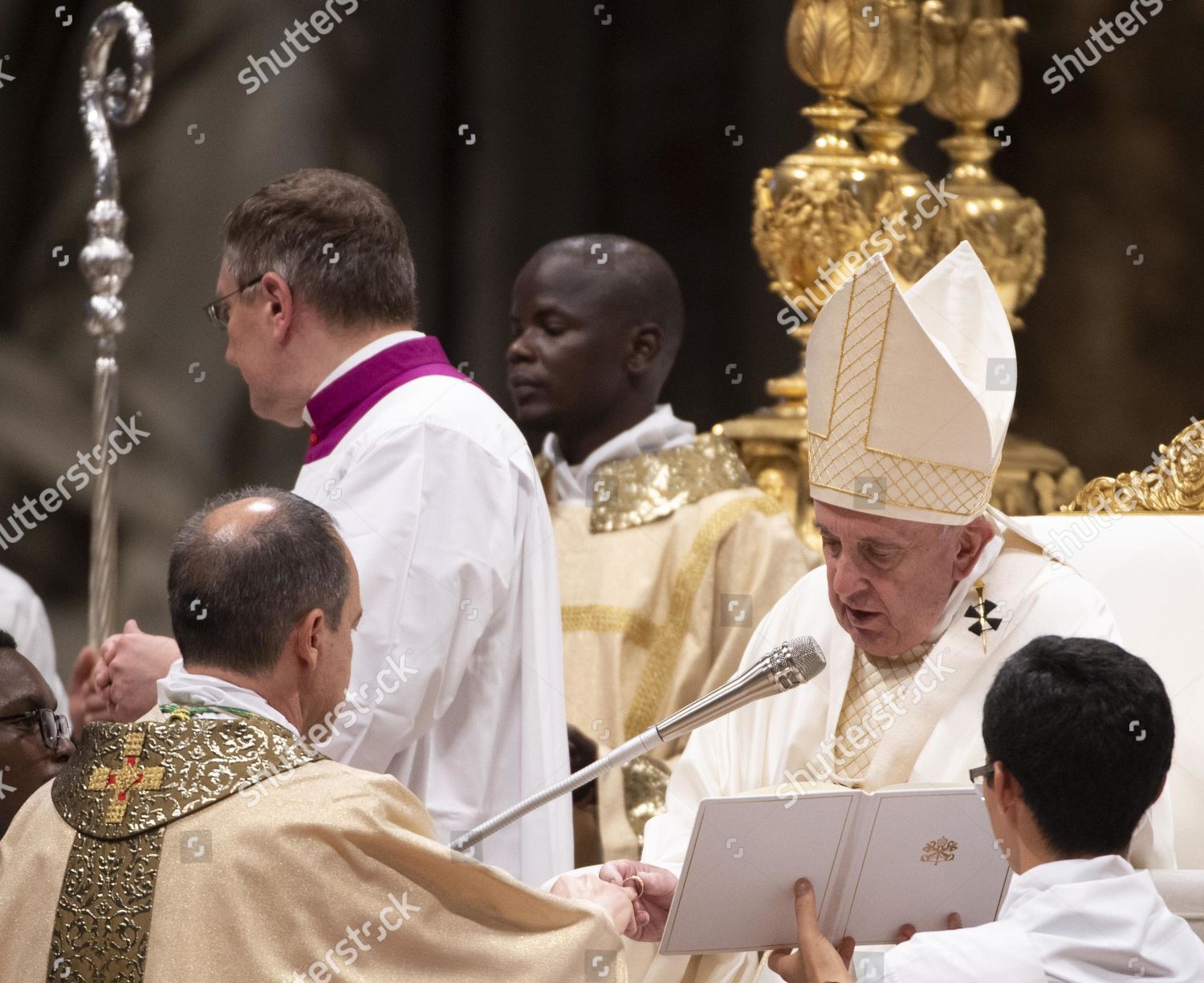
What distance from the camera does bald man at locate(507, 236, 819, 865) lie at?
4.41 metres

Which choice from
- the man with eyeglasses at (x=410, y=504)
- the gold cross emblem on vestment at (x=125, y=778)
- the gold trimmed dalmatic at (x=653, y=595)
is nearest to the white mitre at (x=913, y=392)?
the man with eyeglasses at (x=410, y=504)

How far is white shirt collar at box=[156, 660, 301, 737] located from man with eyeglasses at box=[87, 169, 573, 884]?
544mm

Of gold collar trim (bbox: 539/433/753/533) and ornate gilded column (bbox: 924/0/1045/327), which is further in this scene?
ornate gilded column (bbox: 924/0/1045/327)

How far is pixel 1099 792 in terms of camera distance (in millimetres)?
2131

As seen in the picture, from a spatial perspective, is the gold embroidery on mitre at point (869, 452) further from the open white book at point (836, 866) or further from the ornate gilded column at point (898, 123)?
the ornate gilded column at point (898, 123)

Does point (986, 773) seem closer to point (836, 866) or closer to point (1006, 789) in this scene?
point (1006, 789)

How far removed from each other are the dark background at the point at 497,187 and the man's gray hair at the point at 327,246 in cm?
307

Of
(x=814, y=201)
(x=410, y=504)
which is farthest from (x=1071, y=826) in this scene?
(x=814, y=201)

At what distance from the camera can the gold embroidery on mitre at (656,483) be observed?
459 cm

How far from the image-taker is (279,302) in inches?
123

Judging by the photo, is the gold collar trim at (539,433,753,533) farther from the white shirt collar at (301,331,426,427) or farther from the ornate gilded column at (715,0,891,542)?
the white shirt collar at (301,331,426,427)

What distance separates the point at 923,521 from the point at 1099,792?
2.54ft

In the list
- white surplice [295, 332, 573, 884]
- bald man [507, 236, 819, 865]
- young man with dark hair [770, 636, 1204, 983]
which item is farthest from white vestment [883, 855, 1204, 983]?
bald man [507, 236, 819, 865]

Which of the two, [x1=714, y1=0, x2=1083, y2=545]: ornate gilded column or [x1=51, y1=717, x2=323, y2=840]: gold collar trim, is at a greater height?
[x1=714, y1=0, x2=1083, y2=545]: ornate gilded column
